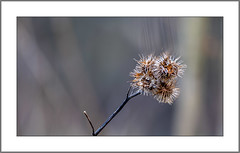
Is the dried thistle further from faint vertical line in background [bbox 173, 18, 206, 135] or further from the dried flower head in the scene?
faint vertical line in background [bbox 173, 18, 206, 135]

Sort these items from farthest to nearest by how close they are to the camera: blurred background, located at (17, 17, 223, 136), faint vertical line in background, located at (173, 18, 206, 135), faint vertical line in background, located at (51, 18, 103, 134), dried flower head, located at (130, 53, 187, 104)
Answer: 1. faint vertical line in background, located at (51, 18, 103, 134)
2. faint vertical line in background, located at (173, 18, 206, 135)
3. blurred background, located at (17, 17, 223, 136)
4. dried flower head, located at (130, 53, 187, 104)

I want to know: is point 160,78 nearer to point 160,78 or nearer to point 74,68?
point 160,78

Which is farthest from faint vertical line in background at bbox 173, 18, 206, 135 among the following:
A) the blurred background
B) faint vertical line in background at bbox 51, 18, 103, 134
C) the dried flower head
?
the dried flower head

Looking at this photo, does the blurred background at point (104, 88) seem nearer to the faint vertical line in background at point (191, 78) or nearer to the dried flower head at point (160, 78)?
the faint vertical line in background at point (191, 78)

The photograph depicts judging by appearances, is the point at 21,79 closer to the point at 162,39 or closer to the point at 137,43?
the point at 137,43

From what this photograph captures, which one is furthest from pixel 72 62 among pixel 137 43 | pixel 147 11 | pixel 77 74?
pixel 147 11

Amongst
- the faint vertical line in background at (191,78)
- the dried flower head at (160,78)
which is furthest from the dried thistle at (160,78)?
the faint vertical line in background at (191,78)

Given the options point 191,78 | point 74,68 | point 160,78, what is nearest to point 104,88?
point 74,68
